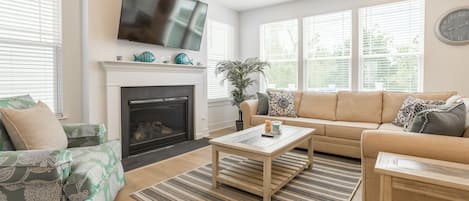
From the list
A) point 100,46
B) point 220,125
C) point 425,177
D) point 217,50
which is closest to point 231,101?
point 220,125

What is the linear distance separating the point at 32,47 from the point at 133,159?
167 centimetres

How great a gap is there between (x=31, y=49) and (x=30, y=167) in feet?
6.14

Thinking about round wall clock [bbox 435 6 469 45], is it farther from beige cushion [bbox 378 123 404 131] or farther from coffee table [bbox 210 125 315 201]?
coffee table [bbox 210 125 315 201]

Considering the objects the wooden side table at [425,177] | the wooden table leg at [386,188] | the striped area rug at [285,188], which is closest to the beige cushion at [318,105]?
the striped area rug at [285,188]

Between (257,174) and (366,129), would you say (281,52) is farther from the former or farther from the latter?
(257,174)

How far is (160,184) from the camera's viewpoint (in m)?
2.37

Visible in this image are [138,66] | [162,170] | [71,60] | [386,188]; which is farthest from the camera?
[138,66]

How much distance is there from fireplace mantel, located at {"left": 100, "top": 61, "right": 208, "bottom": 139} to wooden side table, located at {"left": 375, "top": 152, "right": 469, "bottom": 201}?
9.49 ft

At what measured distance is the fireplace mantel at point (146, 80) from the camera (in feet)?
9.90

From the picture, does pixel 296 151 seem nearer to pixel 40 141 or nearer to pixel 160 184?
pixel 160 184

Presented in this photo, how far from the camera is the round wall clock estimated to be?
3.26 meters

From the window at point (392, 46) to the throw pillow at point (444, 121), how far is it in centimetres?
243

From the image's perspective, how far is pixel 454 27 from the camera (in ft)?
10.9

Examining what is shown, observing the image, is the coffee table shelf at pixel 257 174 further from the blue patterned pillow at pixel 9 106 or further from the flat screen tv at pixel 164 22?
the flat screen tv at pixel 164 22
